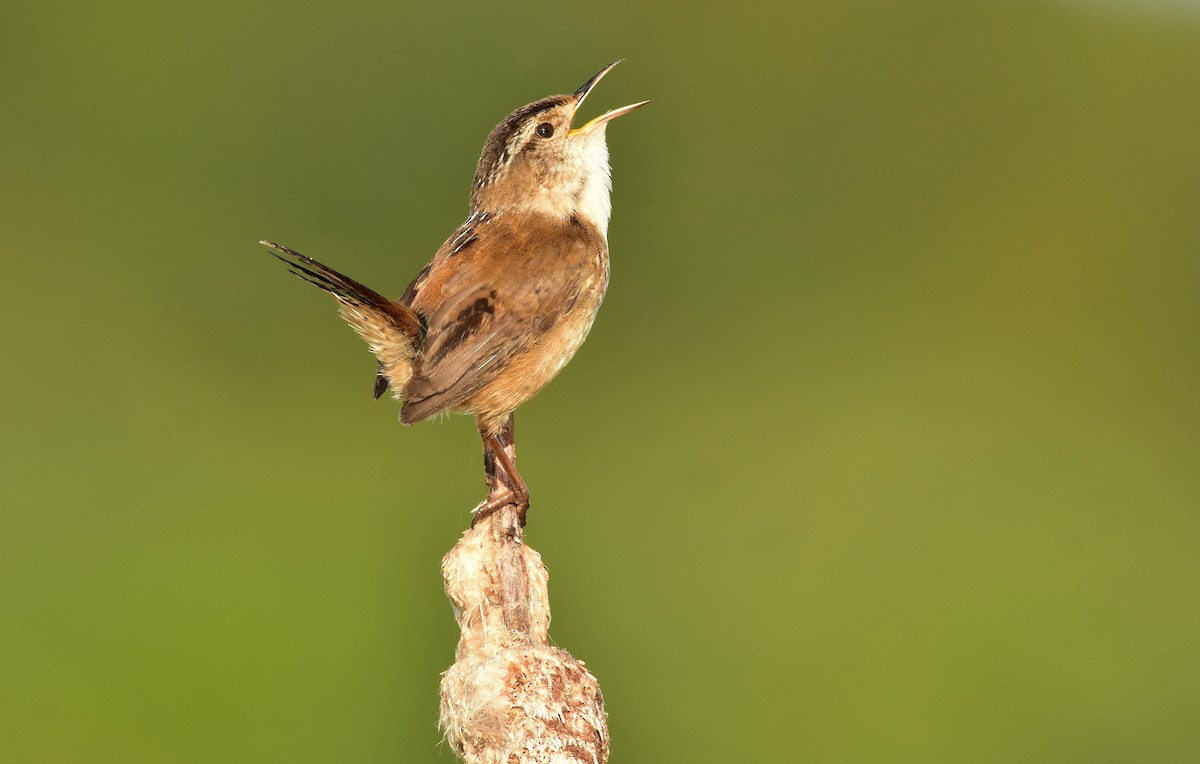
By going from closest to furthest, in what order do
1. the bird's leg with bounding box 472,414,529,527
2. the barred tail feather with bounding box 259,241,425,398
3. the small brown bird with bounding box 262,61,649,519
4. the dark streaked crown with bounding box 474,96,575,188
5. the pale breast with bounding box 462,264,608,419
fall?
the barred tail feather with bounding box 259,241,425,398, the bird's leg with bounding box 472,414,529,527, the small brown bird with bounding box 262,61,649,519, the pale breast with bounding box 462,264,608,419, the dark streaked crown with bounding box 474,96,575,188

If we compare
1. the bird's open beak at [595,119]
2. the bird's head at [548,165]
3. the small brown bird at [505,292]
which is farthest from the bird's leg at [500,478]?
the bird's open beak at [595,119]

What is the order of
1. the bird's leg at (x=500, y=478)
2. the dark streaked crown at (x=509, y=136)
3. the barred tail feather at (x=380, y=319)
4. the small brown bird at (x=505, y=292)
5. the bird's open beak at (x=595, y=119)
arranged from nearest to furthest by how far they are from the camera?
1. the barred tail feather at (x=380, y=319)
2. the bird's leg at (x=500, y=478)
3. the small brown bird at (x=505, y=292)
4. the bird's open beak at (x=595, y=119)
5. the dark streaked crown at (x=509, y=136)

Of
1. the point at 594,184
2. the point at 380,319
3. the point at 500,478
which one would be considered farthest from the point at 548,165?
the point at 500,478

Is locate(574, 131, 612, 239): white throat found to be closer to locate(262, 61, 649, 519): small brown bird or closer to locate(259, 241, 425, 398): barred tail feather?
locate(262, 61, 649, 519): small brown bird

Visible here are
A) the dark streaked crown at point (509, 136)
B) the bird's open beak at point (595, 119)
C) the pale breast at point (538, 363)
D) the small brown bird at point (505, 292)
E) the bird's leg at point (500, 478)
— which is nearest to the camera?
the bird's leg at point (500, 478)

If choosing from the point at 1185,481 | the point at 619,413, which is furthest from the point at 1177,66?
the point at 619,413

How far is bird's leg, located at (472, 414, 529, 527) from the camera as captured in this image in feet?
14.5

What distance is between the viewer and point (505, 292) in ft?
15.5

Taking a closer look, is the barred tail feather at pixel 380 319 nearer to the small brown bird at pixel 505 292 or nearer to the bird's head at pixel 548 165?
the small brown bird at pixel 505 292

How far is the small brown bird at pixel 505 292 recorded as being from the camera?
4.54 m

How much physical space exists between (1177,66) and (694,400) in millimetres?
9643

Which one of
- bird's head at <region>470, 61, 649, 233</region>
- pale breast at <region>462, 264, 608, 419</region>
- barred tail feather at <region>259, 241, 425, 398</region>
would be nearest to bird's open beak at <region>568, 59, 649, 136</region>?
bird's head at <region>470, 61, 649, 233</region>

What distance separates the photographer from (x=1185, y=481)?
12672 mm

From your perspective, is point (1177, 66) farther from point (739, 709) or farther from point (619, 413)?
point (739, 709)
